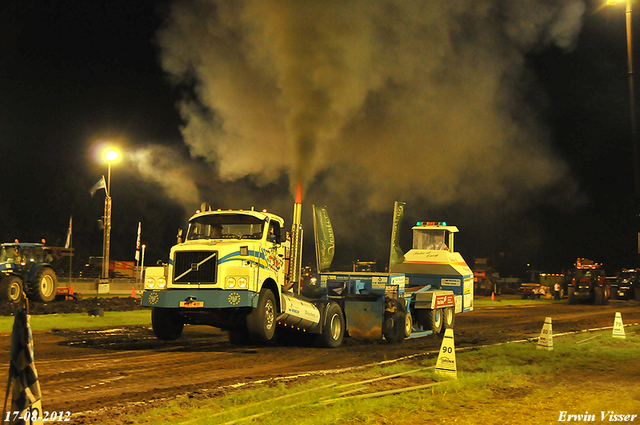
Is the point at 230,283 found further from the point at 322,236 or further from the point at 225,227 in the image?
the point at 322,236

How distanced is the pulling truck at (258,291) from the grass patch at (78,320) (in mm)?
5825

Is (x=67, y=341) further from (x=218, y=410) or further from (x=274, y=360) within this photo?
(x=218, y=410)

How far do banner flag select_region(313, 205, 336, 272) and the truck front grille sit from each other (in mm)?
4634

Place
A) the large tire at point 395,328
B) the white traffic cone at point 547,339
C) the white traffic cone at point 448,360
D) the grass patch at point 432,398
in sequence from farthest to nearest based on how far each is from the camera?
the large tire at point 395,328, the white traffic cone at point 547,339, the white traffic cone at point 448,360, the grass patch at point 432,398

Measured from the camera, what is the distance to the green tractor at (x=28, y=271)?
23767 mm

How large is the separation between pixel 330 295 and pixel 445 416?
9626 millimetres

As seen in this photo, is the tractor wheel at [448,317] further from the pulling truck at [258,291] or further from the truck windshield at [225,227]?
the truck windshield at [225,227]

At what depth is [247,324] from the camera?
43.2ft

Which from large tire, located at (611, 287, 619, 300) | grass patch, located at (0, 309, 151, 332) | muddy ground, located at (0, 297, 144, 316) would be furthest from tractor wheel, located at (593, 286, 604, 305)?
grass patch, located at (0, 309, 151, 332)

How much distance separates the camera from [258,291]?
1326 centimetres

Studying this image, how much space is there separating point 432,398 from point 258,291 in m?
5.68

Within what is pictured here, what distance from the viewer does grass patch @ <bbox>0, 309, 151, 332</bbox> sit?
1831 centimetres

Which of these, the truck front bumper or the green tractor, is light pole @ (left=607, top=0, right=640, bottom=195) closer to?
the truck front bumper

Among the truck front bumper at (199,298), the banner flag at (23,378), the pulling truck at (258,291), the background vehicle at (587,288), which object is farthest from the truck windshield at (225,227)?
the background vehicle at (587,288)
